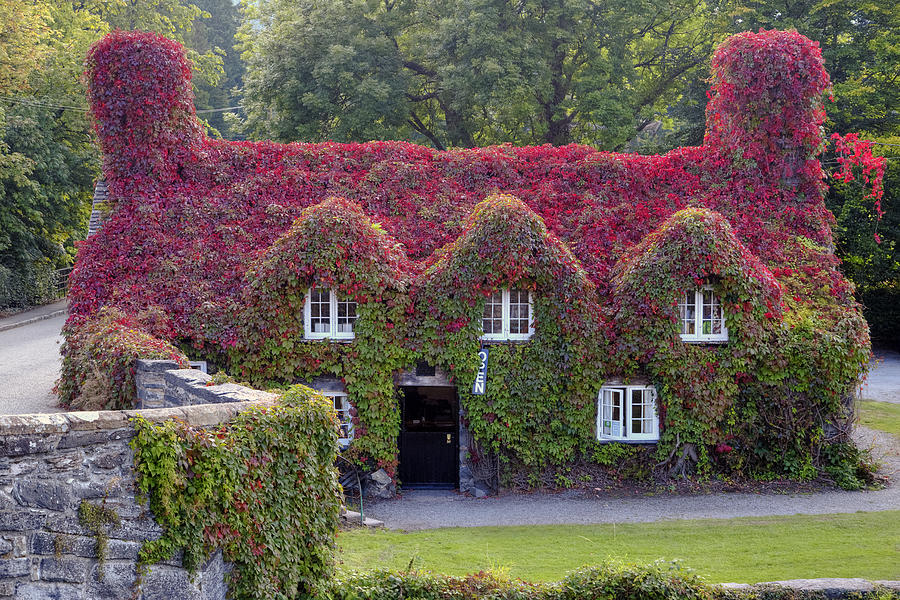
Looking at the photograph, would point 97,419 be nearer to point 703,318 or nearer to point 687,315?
point 687,315

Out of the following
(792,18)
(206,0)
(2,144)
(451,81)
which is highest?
(206,0)

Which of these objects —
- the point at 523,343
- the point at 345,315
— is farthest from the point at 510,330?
the point at 345,315

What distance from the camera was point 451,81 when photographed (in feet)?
101

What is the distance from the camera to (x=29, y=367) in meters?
23.1

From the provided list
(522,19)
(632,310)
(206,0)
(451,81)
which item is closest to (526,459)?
(632,310)

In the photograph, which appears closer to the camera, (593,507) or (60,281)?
(593,507)

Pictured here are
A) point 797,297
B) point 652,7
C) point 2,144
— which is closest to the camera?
point 797,297

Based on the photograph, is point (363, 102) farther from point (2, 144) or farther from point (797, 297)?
point (797, 297)

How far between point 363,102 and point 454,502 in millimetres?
18116

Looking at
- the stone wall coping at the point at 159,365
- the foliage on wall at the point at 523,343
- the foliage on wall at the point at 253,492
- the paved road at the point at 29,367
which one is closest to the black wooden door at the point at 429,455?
the foliage on wall at the point at 523,343

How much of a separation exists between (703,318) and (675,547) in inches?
211

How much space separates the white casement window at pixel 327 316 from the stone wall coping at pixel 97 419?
8.48 meters

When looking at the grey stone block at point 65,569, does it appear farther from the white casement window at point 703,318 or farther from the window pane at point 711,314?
the window pane at point 711,314

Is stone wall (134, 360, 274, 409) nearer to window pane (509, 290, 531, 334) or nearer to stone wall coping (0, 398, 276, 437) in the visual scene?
stone wall coping (0, 398, 276, 437)
